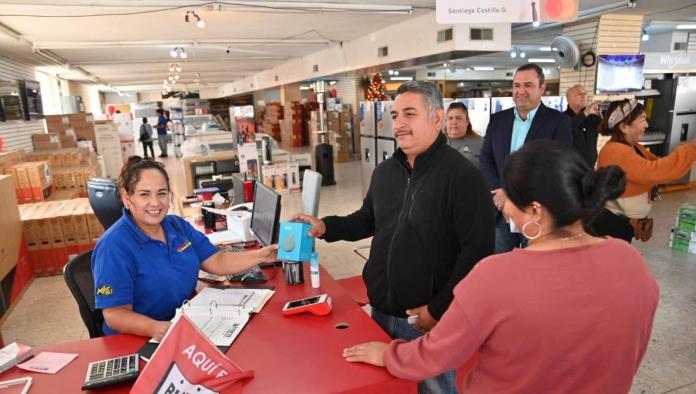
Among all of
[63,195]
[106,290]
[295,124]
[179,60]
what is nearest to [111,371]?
[106,290]

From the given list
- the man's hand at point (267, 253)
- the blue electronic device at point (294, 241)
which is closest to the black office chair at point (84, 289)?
the man's hand at point (267, 253)

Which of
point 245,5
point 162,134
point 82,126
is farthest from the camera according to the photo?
point 162,134

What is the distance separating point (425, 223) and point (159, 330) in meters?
1.14

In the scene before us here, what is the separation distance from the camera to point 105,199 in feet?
12.8

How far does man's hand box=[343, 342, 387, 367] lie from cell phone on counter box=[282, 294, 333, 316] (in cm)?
36

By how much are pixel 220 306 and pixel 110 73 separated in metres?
14.3

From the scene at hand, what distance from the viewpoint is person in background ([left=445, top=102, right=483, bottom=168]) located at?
15.2 feet

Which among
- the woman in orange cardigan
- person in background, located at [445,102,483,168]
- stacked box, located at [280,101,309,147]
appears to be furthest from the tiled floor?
stacked box, located at [280,101,309,147]

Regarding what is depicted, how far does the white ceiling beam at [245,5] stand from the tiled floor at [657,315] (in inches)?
120

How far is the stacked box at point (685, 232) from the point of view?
4.96 metres

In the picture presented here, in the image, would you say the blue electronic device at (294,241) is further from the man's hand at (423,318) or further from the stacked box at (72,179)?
the stacked box at (72,179)

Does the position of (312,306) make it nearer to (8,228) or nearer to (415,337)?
(415,337)

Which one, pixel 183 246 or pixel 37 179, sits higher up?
pixel 183 246

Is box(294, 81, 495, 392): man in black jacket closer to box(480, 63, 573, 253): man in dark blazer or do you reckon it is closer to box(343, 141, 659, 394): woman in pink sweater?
box(343, 141, 659, 394): woman in pink sweater
